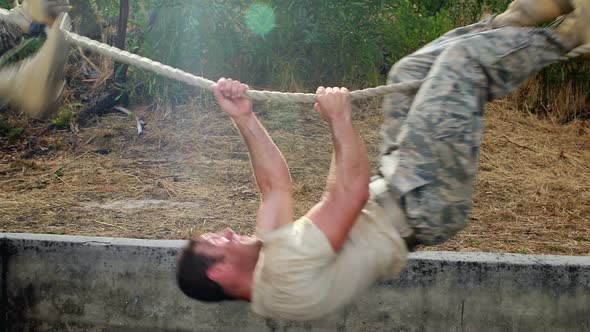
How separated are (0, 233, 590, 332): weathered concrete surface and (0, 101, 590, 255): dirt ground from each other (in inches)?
29.0

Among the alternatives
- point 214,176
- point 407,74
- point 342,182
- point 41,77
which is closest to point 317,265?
point 342,182

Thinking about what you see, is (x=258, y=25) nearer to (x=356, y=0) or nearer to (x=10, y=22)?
(x=356, y=0)

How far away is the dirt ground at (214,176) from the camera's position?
5355 millimetres

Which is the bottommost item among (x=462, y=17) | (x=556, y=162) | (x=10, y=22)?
(x=556, y=162)

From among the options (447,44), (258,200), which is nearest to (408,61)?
(447,44)

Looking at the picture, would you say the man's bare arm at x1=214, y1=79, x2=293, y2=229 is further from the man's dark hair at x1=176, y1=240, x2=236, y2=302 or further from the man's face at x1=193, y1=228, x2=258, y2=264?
the man's dark hair at x1=176, y1=240, x2=236, y2=302

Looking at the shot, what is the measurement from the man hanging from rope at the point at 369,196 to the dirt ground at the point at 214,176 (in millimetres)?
1974

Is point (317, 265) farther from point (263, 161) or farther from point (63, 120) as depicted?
point (63, 120)

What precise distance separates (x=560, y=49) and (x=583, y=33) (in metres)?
0.13

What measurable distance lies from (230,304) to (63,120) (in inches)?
157

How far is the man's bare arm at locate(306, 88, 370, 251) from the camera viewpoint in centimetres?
284

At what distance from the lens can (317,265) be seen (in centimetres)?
283

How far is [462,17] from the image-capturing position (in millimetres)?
7961

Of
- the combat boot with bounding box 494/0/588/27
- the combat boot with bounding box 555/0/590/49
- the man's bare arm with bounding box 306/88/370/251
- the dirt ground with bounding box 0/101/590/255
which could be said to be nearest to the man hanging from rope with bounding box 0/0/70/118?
the man's bare arm with bounding box 306/88/370/251
